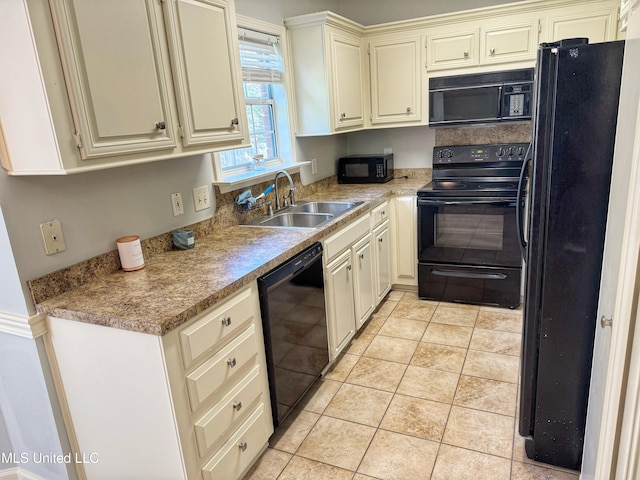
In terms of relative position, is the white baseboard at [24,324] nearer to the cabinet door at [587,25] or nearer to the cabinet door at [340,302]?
the cabinet door at [340,302]

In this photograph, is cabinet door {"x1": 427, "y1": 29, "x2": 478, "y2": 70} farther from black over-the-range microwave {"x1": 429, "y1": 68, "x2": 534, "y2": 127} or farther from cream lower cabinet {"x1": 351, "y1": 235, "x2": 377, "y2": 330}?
cream lower cabinet {"x1": 351, "y1": 235, "x2": 377, "y2": 330}

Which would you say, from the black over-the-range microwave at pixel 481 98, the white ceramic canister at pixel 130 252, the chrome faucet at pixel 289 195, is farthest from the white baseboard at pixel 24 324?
the black over-the-range microwave at pixel 481 98

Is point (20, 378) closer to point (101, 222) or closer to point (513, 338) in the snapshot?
point (101, 222)

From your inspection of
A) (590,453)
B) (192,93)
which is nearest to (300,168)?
(192,93)

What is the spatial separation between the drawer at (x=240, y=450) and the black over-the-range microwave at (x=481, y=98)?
256 cm

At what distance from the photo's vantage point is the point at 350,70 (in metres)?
3.41

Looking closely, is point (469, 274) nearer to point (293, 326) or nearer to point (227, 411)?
point (293, 326)

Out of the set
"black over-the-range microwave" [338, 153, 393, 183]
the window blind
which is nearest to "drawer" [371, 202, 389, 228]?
"black over-the-range microwave" [338, 153, 393, 183]

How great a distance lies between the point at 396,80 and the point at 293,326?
2364 millimetres

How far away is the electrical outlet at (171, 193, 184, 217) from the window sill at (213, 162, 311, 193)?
0.28 meters

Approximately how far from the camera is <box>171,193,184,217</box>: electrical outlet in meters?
2.20

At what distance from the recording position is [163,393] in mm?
1460

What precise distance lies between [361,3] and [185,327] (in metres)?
3.45

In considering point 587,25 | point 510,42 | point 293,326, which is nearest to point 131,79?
point 293,326
